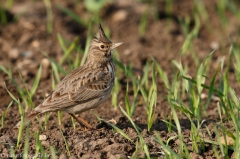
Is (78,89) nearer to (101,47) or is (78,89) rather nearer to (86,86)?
(86,86)

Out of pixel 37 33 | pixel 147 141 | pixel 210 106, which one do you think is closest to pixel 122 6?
pixel 37 33

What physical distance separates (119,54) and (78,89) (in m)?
3.15

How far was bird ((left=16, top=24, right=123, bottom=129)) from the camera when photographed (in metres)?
6.86

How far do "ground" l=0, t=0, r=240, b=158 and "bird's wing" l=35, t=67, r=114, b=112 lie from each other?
0.94 ft

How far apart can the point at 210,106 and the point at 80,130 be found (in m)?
2.37

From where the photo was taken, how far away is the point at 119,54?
33.4 feet

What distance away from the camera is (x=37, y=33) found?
10.7 metres

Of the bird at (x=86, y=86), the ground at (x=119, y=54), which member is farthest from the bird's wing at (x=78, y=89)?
the ground at (x=119, y=54)

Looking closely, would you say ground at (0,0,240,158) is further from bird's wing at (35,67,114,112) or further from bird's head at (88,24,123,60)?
bird's head at (88,24,123,60)

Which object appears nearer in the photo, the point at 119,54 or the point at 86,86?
the point at 86,86

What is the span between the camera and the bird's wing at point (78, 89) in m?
6.86

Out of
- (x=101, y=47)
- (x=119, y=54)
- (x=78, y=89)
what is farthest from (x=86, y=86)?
(x=119, y=54)

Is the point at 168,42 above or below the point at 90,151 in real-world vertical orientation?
above

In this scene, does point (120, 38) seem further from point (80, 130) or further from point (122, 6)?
point (80, 130)
